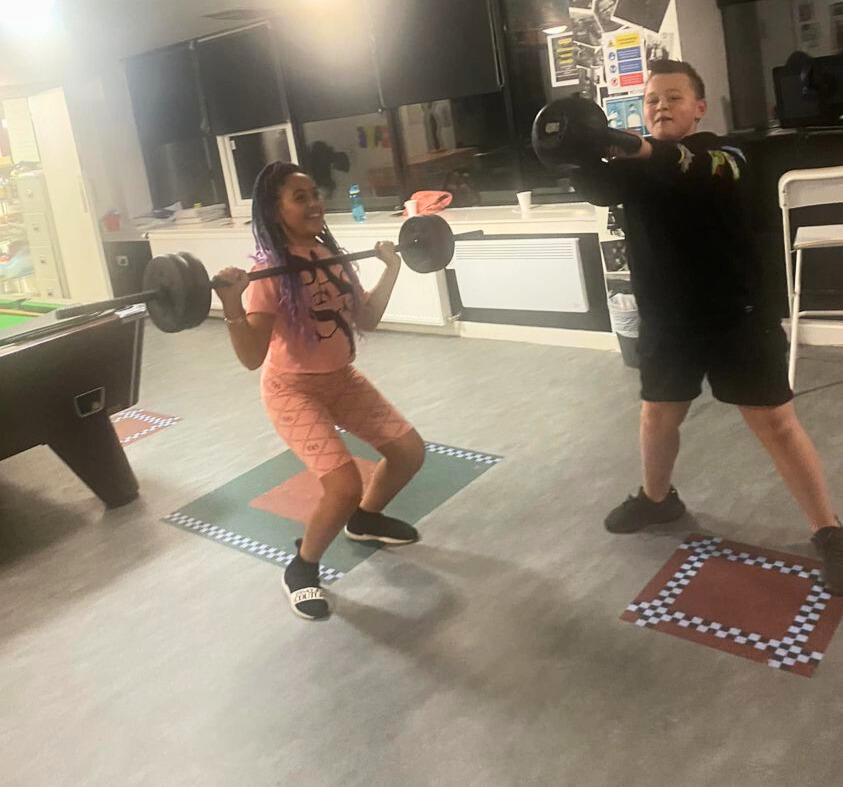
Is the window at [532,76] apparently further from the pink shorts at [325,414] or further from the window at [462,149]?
the pink shorts at [325,414]

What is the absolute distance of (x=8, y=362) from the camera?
280cm

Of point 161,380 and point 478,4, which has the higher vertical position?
point 478,4

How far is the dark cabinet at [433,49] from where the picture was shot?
14.4 ft

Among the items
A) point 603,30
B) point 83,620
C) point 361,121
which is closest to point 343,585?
point 83,620

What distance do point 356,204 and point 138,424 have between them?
6.45 ft

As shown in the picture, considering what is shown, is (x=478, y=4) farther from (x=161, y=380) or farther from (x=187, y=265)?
(x=187, y=265)

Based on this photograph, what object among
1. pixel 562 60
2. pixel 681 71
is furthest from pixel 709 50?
pixel 681 71

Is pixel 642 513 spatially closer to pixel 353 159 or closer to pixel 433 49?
pixel 433 49

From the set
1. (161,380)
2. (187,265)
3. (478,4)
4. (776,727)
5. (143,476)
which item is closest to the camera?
(776,727)

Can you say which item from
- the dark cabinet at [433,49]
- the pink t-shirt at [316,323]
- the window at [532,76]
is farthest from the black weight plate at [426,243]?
the dark cabinet at [433,49]

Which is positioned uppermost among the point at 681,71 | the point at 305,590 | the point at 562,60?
the point at 562,60

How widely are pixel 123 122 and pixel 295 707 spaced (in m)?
5.95

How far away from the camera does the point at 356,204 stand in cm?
530

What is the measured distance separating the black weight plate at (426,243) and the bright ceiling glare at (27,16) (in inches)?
105
